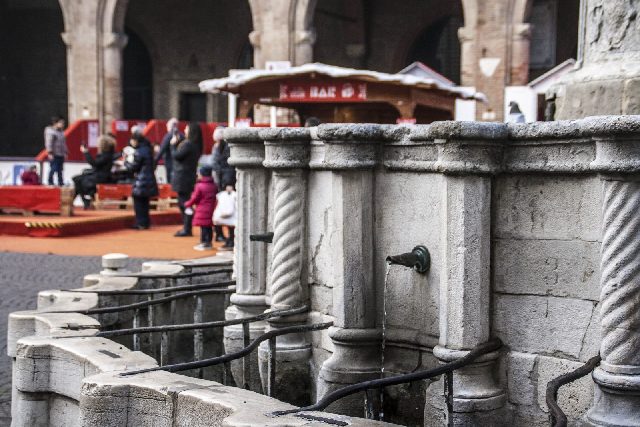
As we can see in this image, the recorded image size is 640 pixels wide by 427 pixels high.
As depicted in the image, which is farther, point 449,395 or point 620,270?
point 449,395

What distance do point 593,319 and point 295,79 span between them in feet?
41.6

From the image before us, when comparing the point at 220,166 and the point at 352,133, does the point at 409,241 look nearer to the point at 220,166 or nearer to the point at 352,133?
the point at 352,133

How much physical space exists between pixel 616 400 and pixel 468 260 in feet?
2.25

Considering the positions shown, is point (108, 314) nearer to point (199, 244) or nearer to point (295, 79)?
point (199, 244)

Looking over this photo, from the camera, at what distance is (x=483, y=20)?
20172mm

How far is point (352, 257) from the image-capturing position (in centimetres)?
418

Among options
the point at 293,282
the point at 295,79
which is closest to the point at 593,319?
the point at 293,282

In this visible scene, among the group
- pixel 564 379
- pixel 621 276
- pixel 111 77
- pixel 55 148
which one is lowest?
pixel 564 379

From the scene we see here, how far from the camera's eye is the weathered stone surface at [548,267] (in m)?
3.57

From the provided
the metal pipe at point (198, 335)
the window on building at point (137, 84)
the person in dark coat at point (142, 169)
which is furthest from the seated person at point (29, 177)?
the metal pipe at point (198, 335)

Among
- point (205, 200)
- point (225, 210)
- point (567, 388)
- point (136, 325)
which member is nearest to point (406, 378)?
point (567, 388)

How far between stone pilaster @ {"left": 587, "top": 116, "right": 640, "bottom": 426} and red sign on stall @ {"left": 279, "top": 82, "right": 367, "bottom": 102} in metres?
12.3

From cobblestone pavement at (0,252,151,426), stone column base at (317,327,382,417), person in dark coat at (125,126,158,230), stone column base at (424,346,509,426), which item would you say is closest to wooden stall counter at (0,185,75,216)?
person in dark coat at (125,126,158,230)

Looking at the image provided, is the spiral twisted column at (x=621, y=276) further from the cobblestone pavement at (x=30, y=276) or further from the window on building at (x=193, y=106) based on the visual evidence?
the window on building at (x=193, y=106)
